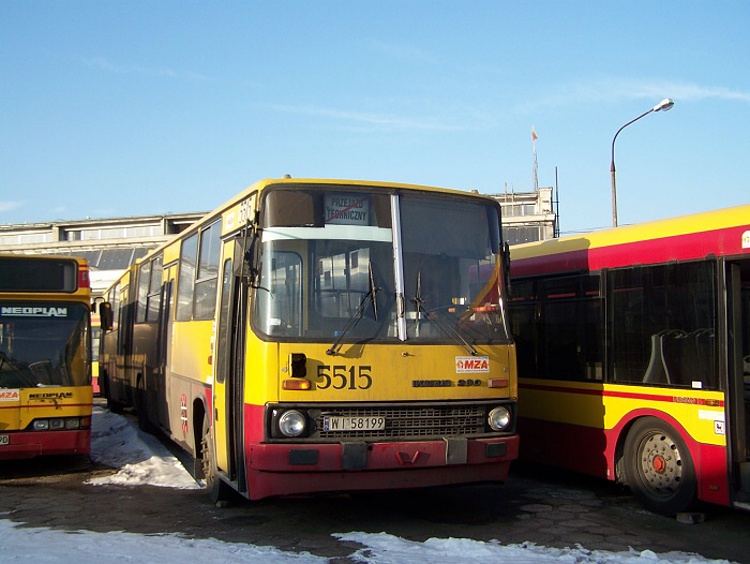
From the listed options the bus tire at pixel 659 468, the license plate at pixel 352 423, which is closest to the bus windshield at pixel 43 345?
the license plate at pixel 352 423

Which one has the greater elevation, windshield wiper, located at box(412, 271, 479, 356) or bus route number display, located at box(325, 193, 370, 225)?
bus route number display, located at box(325, 193, 370, 225)

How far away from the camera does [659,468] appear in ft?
29.3

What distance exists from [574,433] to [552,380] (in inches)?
29.8

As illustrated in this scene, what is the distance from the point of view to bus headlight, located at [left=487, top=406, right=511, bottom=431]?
8062 mm

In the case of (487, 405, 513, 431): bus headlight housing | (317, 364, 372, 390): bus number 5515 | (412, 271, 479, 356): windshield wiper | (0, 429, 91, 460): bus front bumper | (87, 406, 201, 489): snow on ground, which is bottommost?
(87, 406, 201, 489): snow on ground

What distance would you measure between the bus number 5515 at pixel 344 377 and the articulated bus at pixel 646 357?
3284mm

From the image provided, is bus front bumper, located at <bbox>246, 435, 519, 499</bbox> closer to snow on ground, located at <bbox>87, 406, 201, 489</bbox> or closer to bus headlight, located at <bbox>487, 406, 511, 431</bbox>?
bus headlight, located at <bbox>487, 406, 511, 431</bbox>

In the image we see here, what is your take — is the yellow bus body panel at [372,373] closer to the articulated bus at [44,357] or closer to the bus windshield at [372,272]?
the bus windshield at [372,272]

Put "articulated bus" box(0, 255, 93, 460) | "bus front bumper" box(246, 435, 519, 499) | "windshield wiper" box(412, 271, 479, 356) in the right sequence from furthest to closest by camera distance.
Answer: "articulated bus" box(0, 255, 93, 460), "windshield wiper" box(412, 271, 479, 356), "bus front bumper" box(246, 435, 519, 499)

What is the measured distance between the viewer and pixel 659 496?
29.4ft

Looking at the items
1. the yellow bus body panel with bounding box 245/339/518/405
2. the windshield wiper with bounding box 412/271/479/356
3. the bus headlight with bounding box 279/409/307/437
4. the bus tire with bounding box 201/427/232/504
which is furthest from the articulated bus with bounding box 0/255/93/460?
the windshield wiper with bounding box 412/271/479/356

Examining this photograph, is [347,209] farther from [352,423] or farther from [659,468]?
[659,468]

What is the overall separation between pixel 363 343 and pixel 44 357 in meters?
5.79

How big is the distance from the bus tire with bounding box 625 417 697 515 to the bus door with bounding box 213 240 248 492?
426 cm
